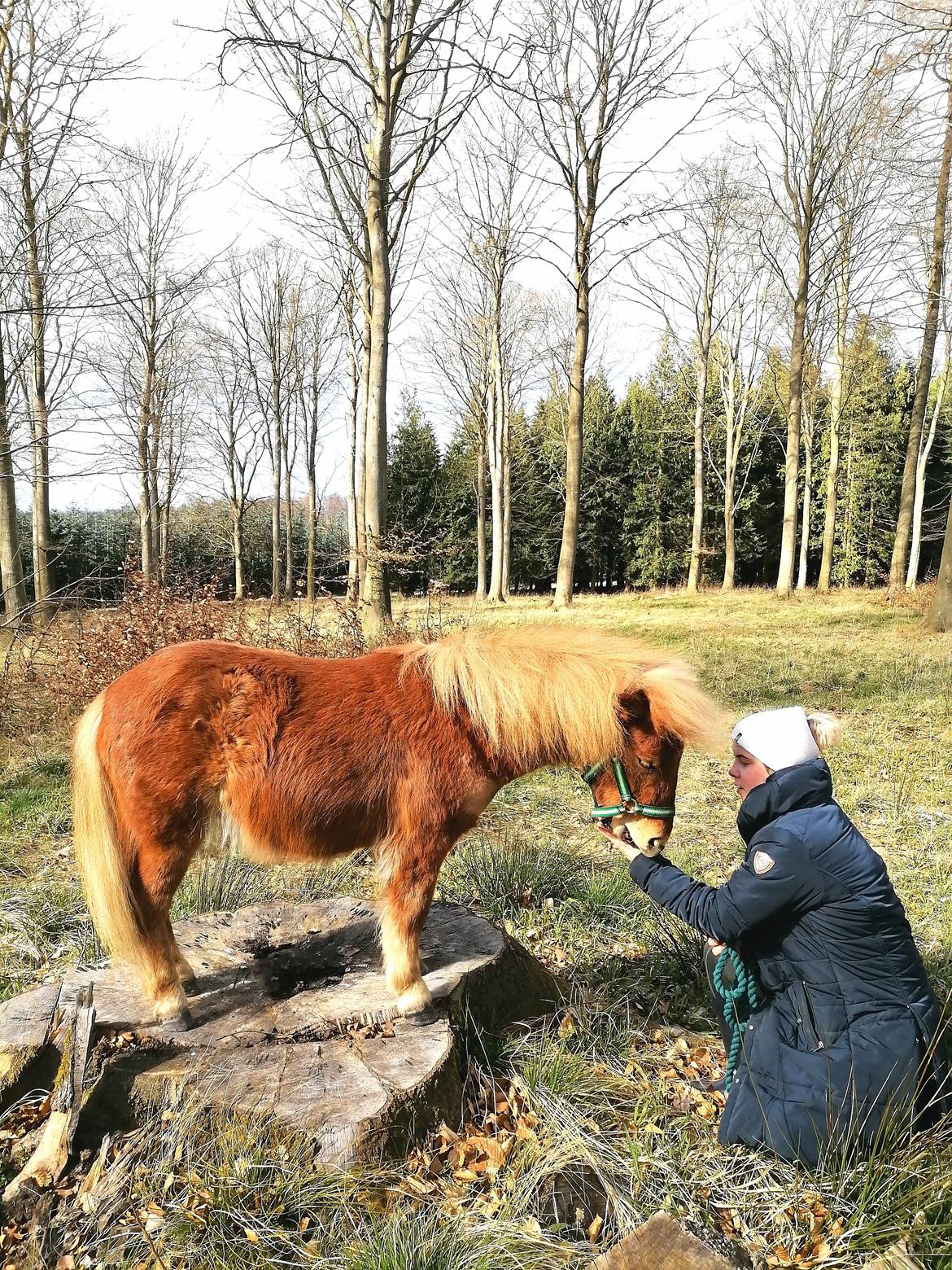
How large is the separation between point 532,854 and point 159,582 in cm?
Result: 702

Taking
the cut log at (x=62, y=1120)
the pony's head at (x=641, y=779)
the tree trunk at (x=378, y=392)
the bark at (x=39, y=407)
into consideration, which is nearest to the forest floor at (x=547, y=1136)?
the cut log at (x=62, y=1120)

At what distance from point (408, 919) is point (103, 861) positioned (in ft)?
3.80

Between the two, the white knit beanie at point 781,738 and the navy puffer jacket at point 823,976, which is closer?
the navy puffer jacket at point 823,976

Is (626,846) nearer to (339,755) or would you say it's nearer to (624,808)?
(624,808)

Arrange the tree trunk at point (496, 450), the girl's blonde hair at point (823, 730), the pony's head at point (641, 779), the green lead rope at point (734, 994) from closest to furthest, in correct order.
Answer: the girl's blonde hair at point (823, 730) → the green lead rope at point (734, 994) → the pony's head at point (641, 779) → the tree trunk at point (496, 450)

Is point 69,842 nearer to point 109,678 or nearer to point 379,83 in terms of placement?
Answer: point 109,678

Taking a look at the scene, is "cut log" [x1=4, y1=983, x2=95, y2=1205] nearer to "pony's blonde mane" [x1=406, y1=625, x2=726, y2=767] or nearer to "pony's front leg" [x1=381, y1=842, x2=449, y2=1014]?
"pony's front leg" [x1=381, y1=842, x2=449, y2=1014]

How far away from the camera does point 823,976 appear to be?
7.57 feet

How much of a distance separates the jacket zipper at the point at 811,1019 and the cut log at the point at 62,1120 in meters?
2.36

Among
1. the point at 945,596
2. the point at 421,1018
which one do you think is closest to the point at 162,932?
the point at 421,1018

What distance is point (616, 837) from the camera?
8.93ft

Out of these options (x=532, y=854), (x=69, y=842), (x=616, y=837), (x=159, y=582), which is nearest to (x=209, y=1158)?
(x=616, y=837)

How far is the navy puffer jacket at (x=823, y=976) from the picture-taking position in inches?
88.3

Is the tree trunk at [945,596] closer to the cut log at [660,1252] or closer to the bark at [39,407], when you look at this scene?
the cut log at [660,1252]
